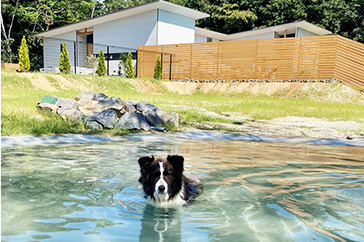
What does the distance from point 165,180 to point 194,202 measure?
25.4 inches

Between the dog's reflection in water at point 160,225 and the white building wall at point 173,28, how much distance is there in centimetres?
2970

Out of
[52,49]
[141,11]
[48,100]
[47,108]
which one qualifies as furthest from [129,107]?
[52,49]

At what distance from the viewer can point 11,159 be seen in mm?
5840

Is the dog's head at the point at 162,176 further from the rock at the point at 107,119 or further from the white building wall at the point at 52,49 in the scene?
the white building wall at the point at 52,49

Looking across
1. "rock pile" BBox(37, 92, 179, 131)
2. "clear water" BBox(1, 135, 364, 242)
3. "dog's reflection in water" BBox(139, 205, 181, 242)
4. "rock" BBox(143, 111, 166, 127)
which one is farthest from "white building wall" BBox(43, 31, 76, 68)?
"dog's reflection in water" BBox(139, 205, 181, 242)

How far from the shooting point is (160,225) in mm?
3416

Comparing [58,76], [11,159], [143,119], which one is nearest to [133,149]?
[11,159]

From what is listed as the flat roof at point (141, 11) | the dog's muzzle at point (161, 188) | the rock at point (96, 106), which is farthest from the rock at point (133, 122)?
the flat roof at point (141, 11)

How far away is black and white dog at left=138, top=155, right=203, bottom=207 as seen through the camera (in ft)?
12.7

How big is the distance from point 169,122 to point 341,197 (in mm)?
6916

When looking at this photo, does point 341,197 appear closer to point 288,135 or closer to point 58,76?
point 288,135

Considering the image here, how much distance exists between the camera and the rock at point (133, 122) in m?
9.83

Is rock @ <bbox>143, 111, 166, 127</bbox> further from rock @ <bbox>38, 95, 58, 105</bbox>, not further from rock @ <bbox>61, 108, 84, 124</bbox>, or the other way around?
rock @ <bbox>38, 95, 58, 105</bbox>

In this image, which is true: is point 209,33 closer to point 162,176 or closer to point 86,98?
point 86,98
